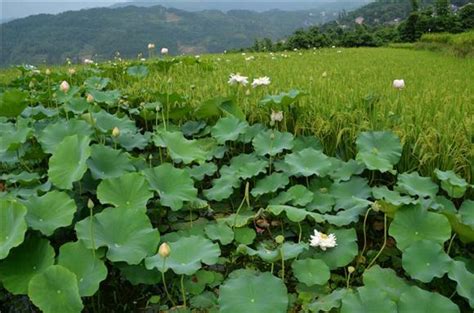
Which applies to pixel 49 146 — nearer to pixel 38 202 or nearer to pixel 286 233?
pixel 38 202

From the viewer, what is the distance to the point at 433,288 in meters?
1.56

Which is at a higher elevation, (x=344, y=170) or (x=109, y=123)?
(x=109, y=123)

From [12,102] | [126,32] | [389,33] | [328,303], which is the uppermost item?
[12,102]

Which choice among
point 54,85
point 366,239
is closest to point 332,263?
point 366,239

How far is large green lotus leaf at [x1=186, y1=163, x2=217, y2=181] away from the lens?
7.23ft

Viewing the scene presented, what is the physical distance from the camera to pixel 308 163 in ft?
7.00

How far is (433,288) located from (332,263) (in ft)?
1.15

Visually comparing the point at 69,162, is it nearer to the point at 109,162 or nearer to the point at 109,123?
the point at 109,162

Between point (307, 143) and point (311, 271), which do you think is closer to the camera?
point (311, 271)

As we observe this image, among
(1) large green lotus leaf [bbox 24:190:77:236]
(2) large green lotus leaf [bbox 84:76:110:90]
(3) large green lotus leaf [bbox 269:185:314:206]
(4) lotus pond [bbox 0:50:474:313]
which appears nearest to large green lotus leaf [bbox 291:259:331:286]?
(4) lotus pond [bbox 0:50:474:313]

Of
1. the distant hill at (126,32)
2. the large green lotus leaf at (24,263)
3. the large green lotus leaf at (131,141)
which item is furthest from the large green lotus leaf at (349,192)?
the distant hill at (126,32)

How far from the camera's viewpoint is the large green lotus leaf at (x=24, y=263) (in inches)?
57.5

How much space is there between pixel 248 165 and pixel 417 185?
0.76m

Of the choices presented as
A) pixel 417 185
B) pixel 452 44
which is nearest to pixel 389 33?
pixel 452 44
